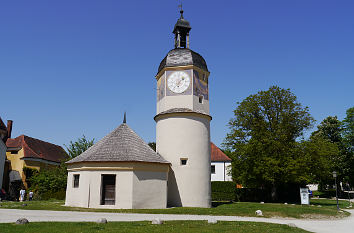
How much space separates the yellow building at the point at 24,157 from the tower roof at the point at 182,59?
2496cm

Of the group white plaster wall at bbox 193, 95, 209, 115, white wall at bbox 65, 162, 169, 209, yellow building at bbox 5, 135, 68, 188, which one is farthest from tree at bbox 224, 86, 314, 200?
yellow building at bbox 5, 135, 68, 188

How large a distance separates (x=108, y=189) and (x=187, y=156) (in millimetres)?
6795

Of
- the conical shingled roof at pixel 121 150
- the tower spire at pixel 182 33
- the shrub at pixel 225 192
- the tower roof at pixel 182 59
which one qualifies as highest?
the tower spire at pixel 182 33

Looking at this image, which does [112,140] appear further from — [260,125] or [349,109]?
[349,109]

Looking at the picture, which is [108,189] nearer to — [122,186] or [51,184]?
[122,186]

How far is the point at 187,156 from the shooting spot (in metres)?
23.6

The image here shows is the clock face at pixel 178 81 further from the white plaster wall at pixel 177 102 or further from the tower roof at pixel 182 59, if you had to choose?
the tower roof at pixel 182 59

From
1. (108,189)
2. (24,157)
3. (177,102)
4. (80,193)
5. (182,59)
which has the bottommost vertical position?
(80,193)

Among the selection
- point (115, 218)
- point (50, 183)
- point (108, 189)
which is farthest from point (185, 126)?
point (50, 183)

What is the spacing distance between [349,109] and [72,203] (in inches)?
1771

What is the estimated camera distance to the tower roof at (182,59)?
25109 mm

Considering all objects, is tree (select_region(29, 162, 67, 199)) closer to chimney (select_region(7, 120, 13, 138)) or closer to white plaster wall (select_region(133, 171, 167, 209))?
white plaster wall (select_region(133, 171, 167, 209))

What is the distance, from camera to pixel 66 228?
35.4ft

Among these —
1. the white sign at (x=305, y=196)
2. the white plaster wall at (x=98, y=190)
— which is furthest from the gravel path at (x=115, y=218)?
the white sign at (x=305, y=196)
